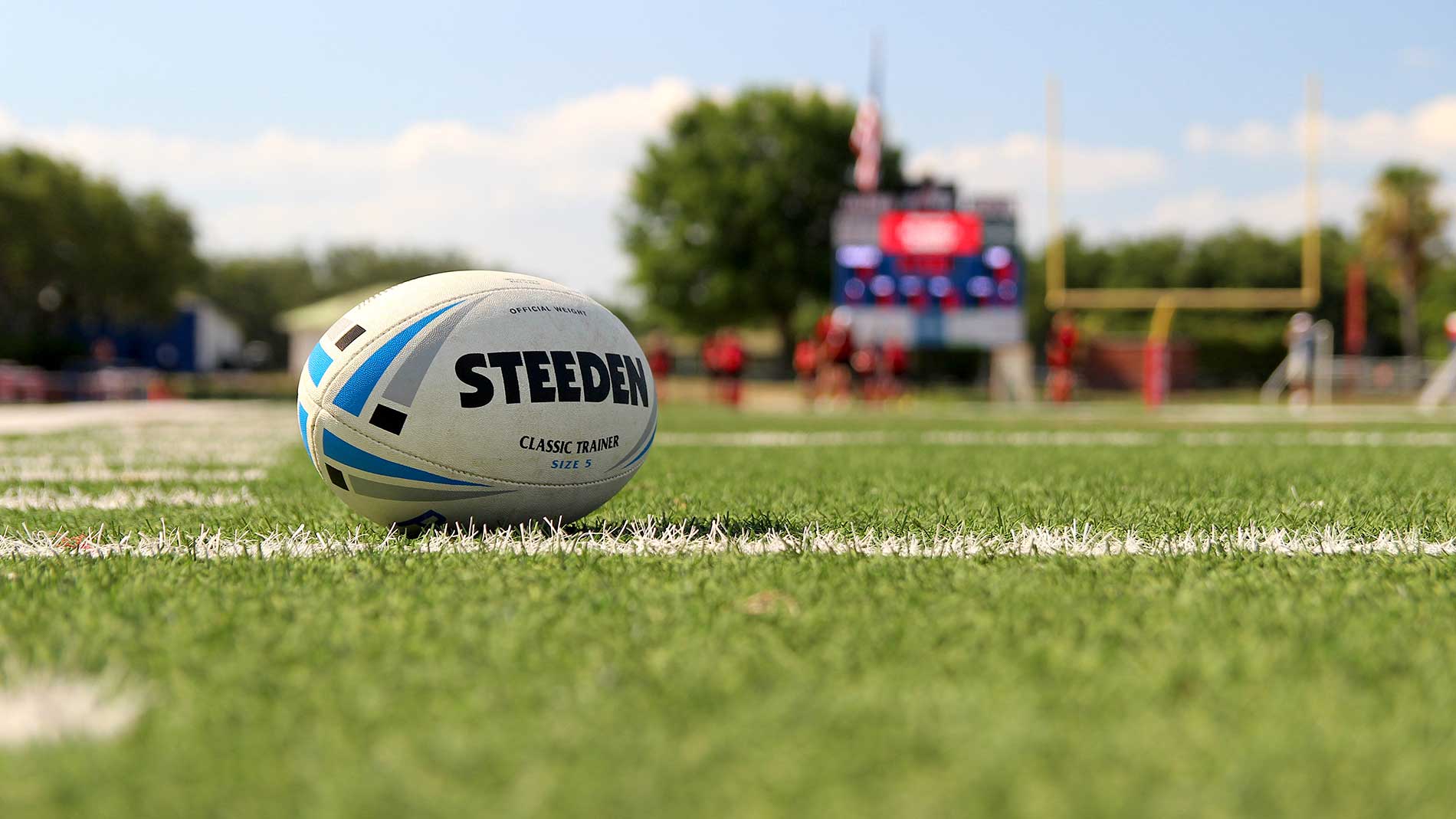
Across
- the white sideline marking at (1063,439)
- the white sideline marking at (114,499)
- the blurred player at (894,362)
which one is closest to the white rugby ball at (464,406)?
the white sideline marking at (114,499)

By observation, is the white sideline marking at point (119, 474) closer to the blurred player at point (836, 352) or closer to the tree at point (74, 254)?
the blurred player at point (836, 352)

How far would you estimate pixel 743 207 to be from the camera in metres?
43.8

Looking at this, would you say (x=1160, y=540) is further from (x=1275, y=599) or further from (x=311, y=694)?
(x=311, y=694)

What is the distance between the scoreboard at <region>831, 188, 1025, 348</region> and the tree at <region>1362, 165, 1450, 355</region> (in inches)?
1365

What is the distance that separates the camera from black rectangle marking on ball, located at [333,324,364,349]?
3520mm

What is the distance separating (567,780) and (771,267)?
42142 millimetres

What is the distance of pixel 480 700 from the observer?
179 cm

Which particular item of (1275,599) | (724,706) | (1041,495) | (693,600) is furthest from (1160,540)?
(724,706)

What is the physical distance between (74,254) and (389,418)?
39.8 meters

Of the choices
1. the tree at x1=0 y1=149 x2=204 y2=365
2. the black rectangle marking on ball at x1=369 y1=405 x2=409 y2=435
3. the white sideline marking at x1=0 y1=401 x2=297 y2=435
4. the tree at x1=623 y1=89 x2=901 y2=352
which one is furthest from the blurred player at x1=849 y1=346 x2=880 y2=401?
the tree at x1=0 y1=149 x2=204 y2=365

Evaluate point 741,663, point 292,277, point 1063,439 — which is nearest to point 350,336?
point 741,663

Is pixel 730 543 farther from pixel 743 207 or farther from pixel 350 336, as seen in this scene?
pixel 743 207

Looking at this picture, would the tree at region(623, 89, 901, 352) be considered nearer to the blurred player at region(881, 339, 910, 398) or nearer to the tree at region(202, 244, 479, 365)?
the blurred player at region(881, 339, 910, 398)

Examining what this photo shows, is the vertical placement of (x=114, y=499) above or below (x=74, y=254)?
below
